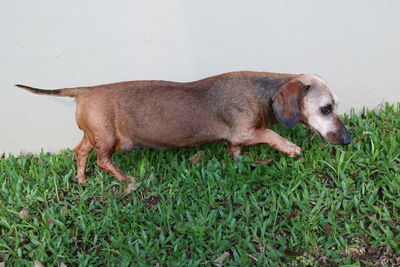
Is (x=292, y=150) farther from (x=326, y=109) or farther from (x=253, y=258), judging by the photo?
(x=253, y=258)

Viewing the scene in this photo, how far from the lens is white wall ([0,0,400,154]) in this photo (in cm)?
414

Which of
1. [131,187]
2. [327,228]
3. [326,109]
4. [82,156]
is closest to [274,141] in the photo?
[326,109]

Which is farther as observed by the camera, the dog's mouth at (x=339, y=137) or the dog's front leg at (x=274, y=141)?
the dog's front leg at (x=274, y=141)

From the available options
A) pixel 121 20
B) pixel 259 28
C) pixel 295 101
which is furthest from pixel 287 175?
pixel 121 20

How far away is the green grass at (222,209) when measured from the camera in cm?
299

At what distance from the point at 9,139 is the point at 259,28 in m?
3.12

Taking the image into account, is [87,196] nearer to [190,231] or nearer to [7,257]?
[7,257]

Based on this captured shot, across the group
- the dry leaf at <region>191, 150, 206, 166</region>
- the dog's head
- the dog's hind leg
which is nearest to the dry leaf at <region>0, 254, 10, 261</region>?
the dog's hind leg

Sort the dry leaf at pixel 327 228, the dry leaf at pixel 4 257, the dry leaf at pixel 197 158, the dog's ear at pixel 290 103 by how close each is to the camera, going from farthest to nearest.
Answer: the dry leaf at pixel 197 158 < the dog's ear at pixel 290 103 < the dry leaf at pixel 4 257 < the dry leaf at pixel 327 228

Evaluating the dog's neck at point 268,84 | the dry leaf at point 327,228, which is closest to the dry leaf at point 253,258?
the dry leaf at point 327,228

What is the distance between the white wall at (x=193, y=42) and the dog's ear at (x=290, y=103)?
38.4 inches

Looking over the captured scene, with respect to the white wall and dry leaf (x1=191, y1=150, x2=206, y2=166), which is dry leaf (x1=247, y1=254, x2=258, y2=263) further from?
the white wall

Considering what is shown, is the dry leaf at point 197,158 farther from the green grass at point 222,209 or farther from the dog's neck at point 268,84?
the dog's neck at point 268,84

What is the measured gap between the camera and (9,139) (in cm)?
472
